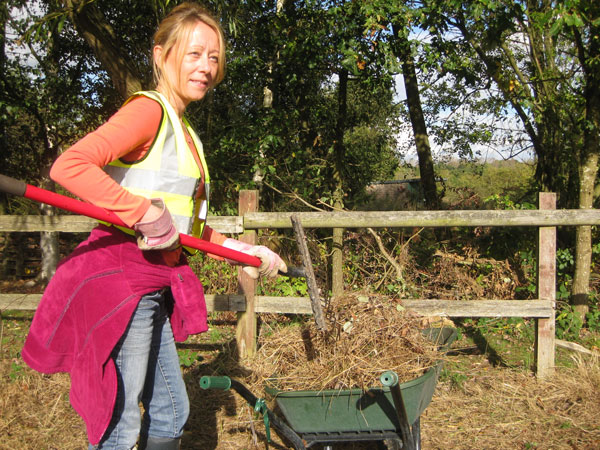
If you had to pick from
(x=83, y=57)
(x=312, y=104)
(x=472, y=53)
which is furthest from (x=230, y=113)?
(x=472, y=53)

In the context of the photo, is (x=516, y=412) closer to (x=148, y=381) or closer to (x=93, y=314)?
(x=148, y=381)

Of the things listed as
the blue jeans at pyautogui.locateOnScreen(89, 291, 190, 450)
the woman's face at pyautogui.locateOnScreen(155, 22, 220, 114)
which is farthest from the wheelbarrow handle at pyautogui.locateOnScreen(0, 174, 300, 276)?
the woman's face at pyautogui.locateOnScreen(155, 22, 220, 114)

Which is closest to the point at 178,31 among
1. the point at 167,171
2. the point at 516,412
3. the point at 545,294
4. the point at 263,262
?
the point at 167,171

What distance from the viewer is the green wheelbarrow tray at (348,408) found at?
2.26 metres

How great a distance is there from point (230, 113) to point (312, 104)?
128cm

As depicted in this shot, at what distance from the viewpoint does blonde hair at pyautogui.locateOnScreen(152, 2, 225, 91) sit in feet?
5.89

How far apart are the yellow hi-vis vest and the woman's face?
0.31 ft

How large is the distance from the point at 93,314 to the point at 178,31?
1015 mm

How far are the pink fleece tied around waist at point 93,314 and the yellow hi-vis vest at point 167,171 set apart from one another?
0.13 m

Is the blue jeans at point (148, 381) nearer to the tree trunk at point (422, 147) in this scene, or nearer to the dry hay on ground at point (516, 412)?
the dry hay on ground at point (516, 412)

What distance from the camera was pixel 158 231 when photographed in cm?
159

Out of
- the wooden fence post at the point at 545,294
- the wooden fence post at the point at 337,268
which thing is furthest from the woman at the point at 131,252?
the wooden fence post at the point at 545,294

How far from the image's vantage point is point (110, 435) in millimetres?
1704

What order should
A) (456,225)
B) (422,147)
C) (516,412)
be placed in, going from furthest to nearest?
(422,147), (456,225), (516,412)
